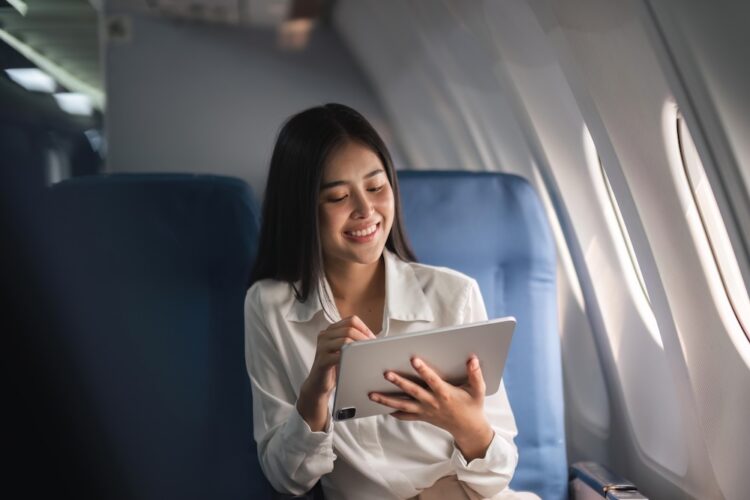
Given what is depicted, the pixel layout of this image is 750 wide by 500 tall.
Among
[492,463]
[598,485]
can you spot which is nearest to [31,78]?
[492,463]

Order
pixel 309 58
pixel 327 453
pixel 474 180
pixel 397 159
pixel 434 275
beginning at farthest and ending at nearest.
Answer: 1. pixel 397 159
2. pixel 309 58
3. pixel 474 180
4. pixel 434 275
5. pixel 327 453

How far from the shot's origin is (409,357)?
1425 mm

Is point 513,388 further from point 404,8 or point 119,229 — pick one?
point 404,8

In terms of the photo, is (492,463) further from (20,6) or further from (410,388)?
(20,6)

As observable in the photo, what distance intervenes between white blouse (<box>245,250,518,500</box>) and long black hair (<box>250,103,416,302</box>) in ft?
0.18

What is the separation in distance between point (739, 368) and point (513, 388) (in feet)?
2.04

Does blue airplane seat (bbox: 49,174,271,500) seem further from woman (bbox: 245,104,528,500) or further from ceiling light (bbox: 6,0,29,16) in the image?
ceiling light (bbox: 6,0,29,16)

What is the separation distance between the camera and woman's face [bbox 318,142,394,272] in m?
1.69

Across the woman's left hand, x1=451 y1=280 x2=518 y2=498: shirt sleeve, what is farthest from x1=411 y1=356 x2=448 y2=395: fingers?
x1=451 y1=280 x2=518 y2=498: shirt sleeve

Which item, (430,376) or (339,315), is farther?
(339,315)

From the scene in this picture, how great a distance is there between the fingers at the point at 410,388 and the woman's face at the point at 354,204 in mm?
362

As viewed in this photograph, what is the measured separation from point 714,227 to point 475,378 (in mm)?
670

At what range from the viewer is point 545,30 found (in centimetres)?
181

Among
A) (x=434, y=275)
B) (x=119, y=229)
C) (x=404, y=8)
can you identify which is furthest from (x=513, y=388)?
(x=404, y=8)
